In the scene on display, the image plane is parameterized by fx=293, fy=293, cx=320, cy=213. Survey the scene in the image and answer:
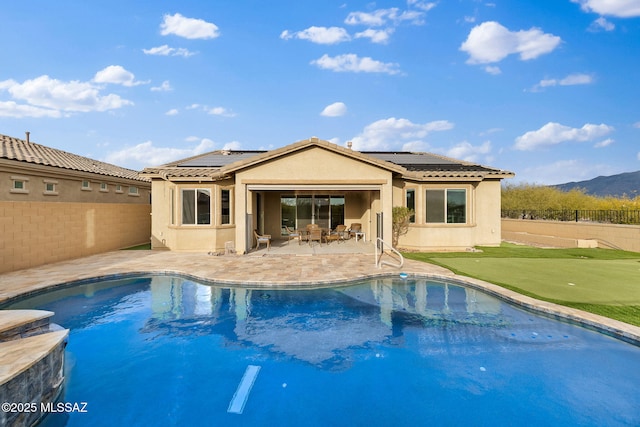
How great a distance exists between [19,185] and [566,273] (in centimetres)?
2370

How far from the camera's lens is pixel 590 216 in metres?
20.1

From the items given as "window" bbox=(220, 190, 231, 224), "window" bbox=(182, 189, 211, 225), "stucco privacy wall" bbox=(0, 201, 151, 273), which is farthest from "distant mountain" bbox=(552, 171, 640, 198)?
"stucco privacy wall" bbox=(0, 201, 151, 273)

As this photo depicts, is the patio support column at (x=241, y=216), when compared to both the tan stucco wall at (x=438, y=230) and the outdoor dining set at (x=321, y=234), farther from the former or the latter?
the tan stucco wall at (x=438, y=230)

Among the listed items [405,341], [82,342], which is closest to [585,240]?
[405,341]

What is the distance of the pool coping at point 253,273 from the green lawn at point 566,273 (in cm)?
69

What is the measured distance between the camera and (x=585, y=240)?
18078 mm

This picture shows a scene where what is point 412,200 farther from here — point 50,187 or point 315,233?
point 50,187

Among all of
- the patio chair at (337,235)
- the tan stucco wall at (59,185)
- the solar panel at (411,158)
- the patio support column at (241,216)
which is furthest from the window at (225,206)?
the solar panel at (411,158)

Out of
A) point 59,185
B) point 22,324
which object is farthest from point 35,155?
point 22,324

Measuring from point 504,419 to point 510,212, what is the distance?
92.0 feet

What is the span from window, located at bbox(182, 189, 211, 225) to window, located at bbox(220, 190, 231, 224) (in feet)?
1.99

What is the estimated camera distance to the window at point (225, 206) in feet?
50.9

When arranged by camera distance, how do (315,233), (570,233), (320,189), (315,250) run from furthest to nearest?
(570,233) < (315,233) < (320,189) < (315,250)

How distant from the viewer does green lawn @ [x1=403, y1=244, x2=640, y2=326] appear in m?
7.70
